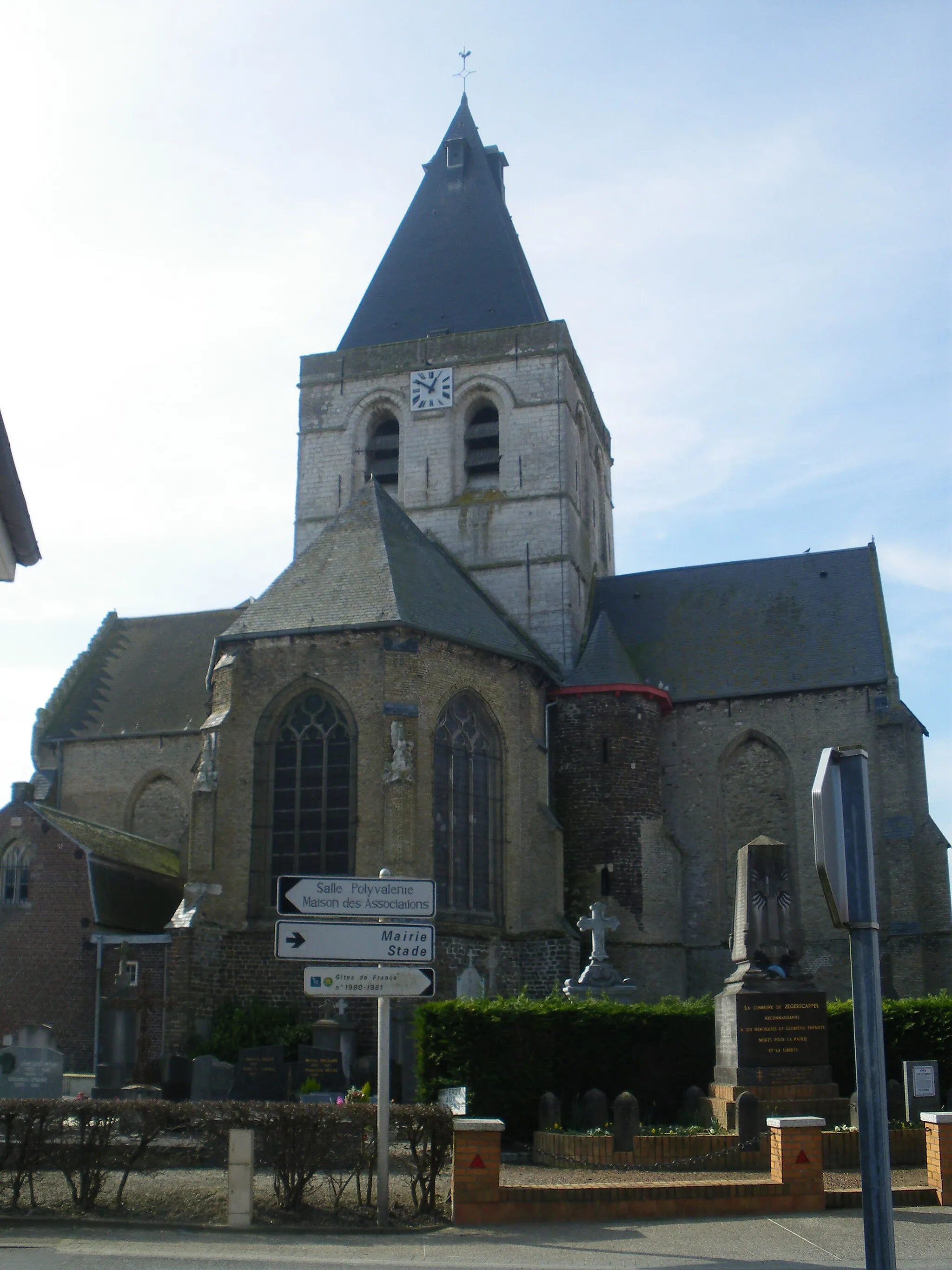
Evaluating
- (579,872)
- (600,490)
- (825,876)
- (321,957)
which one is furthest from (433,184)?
(825,876)

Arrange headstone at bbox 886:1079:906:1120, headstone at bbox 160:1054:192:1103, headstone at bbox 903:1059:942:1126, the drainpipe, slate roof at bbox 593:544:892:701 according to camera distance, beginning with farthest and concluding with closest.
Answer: slate roof at bbox 593:544:892:701 → the drainpipe → headstone at bbox 160:1054:192:1103 → headstone at bbox 886:1079:906:1120 → headstone at bbox 903:1059:942:1126

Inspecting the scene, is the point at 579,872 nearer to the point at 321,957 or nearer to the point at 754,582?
the point at 754,582

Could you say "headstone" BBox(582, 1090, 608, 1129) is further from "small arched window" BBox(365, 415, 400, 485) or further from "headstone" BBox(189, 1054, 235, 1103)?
"small arched window" BBox(365, 415, 400, 485)

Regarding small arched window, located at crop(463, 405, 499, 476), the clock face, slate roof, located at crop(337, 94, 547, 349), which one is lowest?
small arched window, located at crop(463, 405, 499, 476)

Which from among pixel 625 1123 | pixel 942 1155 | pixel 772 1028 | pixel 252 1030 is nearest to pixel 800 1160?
pixel 942 1155

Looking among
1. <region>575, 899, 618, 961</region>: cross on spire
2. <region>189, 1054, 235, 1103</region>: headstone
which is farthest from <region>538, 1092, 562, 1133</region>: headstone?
<region>575, 899, 618, 961</region>: cross on spire

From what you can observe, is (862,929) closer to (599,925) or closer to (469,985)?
(599,925)

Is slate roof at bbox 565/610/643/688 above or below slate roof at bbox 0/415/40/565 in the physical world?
above

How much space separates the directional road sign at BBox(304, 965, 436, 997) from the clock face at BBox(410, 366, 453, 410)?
69.4 feet

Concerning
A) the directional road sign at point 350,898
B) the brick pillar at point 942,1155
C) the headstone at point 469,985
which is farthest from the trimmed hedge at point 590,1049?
the directional road sign at point 350,898

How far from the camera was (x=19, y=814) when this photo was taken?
74.6ft

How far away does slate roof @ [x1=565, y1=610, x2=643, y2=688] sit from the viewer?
24625mm

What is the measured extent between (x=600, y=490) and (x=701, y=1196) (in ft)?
79.0

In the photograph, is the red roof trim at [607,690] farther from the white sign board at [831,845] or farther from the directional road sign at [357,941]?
the white sign board at [831,845]
